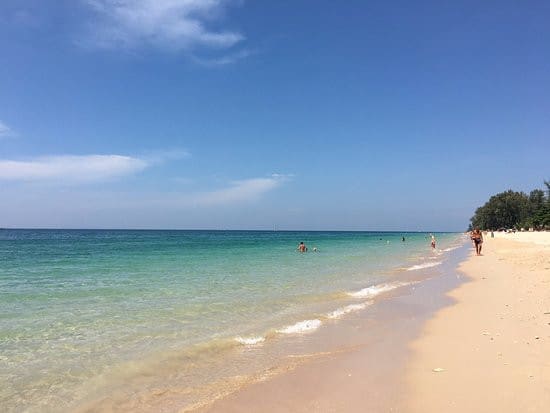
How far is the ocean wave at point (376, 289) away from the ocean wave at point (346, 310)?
191cm

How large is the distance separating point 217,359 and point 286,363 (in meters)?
1.28

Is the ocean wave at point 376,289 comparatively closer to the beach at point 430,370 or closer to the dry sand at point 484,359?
the dry sand at point 484,359

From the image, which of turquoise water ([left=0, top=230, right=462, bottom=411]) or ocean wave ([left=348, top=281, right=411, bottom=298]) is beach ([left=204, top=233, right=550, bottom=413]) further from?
ocean wave ([left=348, top=281, right=411, bottom=298])

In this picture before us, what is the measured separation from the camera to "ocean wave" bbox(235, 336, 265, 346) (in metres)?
8.52

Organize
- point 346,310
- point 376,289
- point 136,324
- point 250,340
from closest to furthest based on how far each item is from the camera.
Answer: point 250,340
point 136,324
point 346,310
point 376,289

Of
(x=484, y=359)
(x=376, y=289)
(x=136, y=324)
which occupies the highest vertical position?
(x=484, y=359)

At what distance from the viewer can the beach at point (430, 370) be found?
5152 mm

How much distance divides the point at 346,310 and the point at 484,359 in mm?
5351

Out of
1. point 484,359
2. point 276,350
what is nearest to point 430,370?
point 484,359

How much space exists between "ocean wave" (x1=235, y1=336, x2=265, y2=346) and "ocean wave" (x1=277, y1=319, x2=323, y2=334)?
751 millimetres

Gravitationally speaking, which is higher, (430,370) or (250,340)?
(430,370)

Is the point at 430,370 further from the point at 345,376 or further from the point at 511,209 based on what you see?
the point at 511,209

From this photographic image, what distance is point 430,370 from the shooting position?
6367 millimetres

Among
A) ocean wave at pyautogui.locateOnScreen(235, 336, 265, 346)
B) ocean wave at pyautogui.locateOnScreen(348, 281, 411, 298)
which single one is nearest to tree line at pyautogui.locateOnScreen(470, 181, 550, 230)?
ocean wave at pyautogui.locateOnScreen(348, 281, 411, 298)
